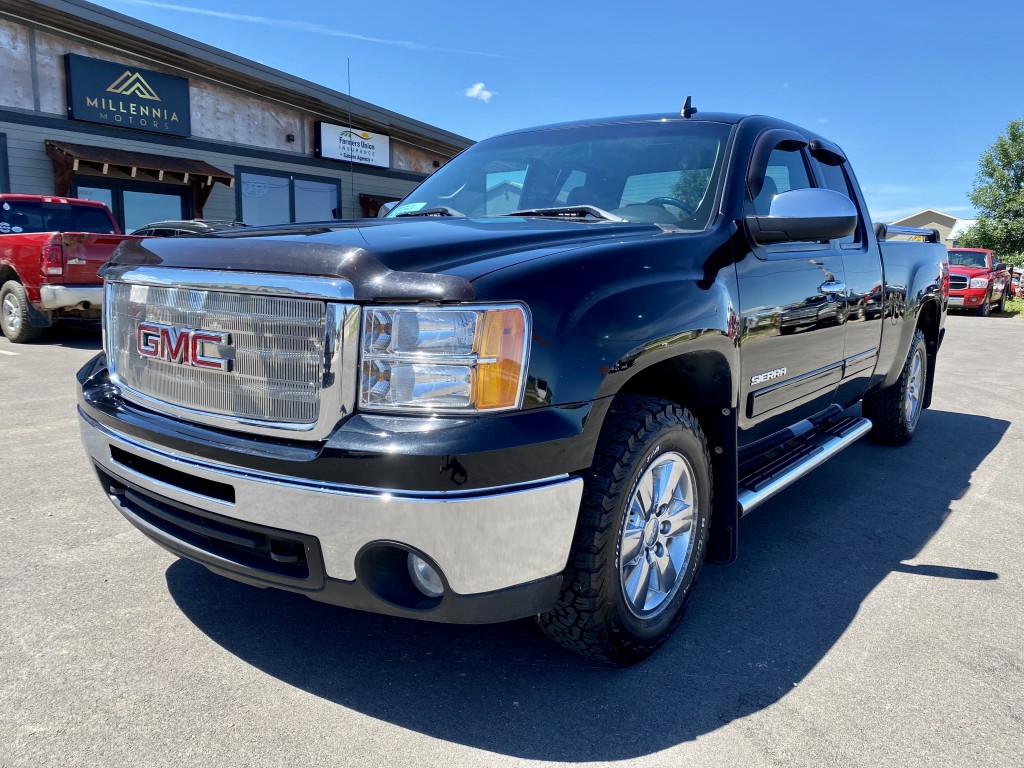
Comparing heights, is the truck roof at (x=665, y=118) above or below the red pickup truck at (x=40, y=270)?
above

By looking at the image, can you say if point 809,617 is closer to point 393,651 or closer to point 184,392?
point 393,651

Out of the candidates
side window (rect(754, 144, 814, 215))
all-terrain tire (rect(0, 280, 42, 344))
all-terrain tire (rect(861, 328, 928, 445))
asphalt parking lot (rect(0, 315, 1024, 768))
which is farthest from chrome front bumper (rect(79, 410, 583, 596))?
all-terrain tire (rect(0, 280, 42, 344))

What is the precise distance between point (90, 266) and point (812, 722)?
29.4ft

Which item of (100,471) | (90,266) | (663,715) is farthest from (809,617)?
(90,266)

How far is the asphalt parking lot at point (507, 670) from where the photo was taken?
2008mm

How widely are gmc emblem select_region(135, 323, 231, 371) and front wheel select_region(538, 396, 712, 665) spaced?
1084 mm

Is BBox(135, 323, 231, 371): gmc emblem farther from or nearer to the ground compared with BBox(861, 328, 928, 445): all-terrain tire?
farther from the ground

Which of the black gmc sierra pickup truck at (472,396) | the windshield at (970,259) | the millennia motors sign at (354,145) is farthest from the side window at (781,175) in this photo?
the windshield at (970,259)

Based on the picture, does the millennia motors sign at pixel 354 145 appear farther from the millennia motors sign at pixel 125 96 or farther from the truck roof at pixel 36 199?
the truck roof at pixel 36 199

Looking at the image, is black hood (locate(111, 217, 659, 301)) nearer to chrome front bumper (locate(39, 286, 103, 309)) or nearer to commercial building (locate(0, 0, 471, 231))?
chrome front bumper (locate(39, 286, 103, 309))

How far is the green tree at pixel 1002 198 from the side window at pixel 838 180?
109 feet

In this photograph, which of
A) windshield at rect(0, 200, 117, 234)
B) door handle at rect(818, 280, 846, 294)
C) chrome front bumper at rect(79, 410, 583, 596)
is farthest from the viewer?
windshield at rect(0, 200, 117, 234)

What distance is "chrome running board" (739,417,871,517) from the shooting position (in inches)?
114

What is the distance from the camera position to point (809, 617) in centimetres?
279
